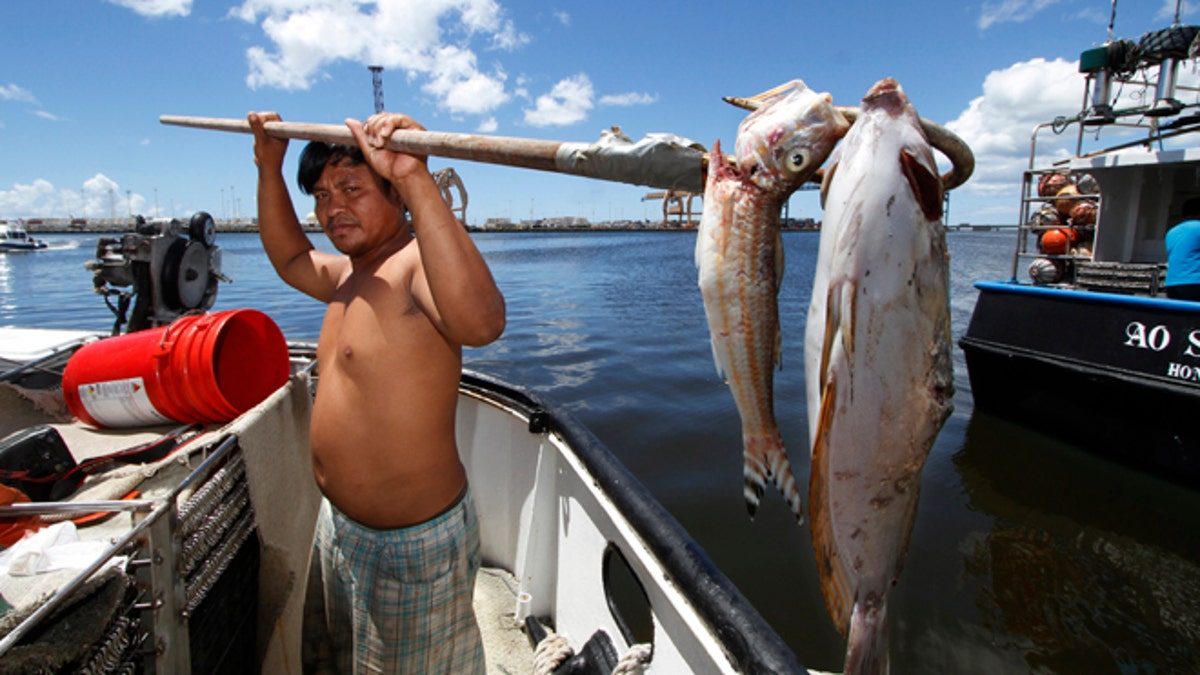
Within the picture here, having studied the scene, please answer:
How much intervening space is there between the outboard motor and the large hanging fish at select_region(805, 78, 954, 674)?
4483 millimetres

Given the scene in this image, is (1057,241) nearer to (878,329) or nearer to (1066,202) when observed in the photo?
(1066,202)

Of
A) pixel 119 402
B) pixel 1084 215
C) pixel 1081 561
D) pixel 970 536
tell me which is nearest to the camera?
pixel 119 402

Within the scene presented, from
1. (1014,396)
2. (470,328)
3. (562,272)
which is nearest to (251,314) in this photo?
(470,328)

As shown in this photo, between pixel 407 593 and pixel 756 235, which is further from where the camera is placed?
pixel 407 593

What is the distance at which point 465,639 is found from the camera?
7.40 feet

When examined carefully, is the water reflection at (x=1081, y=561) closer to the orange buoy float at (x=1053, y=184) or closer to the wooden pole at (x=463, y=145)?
the orange buoy float at (x=1053, y=184)

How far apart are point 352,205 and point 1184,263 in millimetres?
7388

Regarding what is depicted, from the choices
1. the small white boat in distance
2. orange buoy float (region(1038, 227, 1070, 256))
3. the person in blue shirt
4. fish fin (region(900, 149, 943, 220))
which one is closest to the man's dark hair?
fish fin (region(900, 149, 943, 220))

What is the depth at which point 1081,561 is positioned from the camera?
538cm

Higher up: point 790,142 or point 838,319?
point 790,142

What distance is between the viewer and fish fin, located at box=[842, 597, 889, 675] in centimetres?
121

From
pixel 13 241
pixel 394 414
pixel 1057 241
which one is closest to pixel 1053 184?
pixel 1057 241

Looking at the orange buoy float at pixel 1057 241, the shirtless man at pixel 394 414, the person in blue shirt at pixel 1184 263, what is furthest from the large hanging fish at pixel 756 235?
the orange buoy float at pixel 1057 241

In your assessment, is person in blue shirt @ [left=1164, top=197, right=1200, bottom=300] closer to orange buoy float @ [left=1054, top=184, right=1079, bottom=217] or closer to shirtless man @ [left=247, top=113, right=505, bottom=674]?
orange buoy float @ [left=1054, top=184, right=1079, bottom=217]
